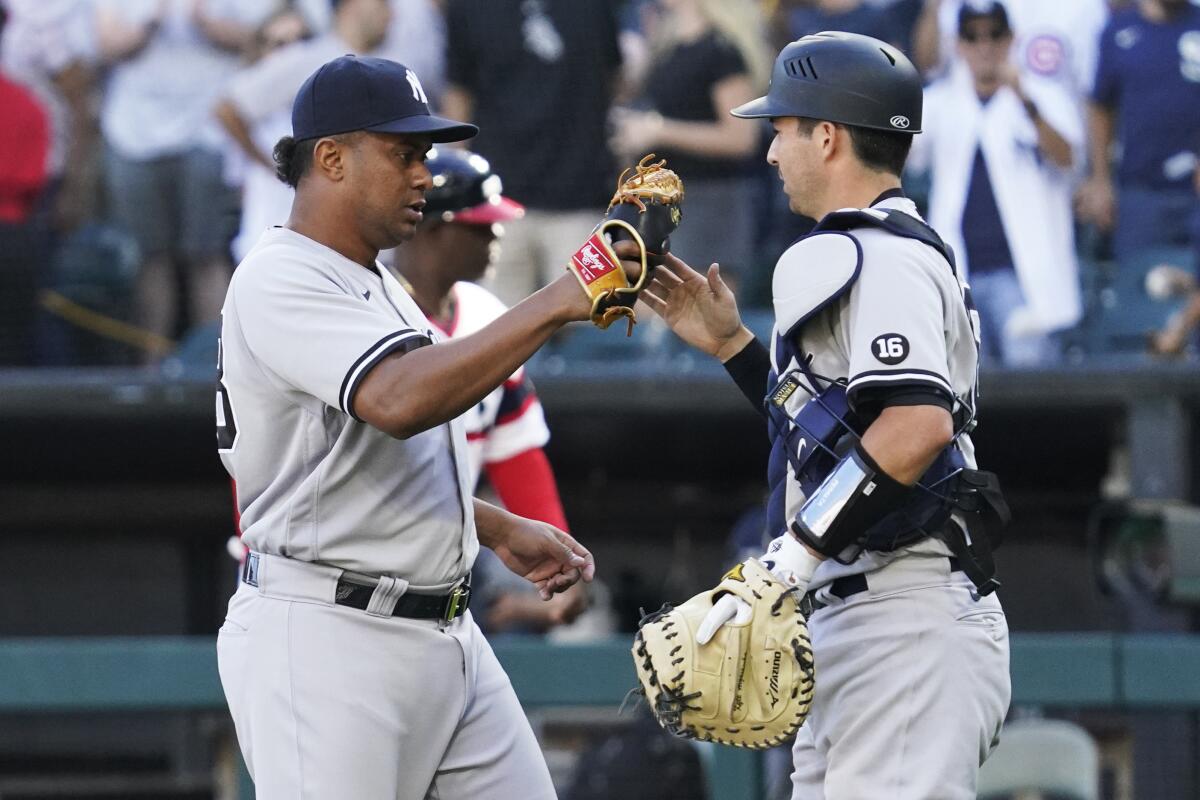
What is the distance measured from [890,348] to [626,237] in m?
0.48

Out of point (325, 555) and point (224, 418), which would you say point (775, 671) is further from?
point (224, 418)

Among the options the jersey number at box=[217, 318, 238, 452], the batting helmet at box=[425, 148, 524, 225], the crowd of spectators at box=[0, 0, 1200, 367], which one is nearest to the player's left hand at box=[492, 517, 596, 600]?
the jersey number at box=[217, 318, 238, 452]

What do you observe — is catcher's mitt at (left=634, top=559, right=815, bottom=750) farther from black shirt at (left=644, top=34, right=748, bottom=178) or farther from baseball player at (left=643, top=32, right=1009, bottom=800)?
black shirt at (left=644, top=34, right=748, bottom=178)

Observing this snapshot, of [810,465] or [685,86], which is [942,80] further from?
[810,465]

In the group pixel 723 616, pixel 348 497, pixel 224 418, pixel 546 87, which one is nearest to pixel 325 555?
pixel 348 497

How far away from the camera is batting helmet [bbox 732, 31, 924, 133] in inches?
125

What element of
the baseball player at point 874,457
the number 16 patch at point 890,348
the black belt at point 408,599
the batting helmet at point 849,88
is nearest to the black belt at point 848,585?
the baseball player at point 874,457

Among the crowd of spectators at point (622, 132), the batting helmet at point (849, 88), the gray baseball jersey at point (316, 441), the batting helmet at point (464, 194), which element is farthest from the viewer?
the crowd of spectators at point (622, 132)

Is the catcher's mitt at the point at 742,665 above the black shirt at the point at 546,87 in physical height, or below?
below

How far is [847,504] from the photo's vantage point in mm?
2963

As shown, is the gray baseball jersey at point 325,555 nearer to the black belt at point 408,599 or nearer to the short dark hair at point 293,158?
the black belt at point 408,599

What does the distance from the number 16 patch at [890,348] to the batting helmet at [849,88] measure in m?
0.44

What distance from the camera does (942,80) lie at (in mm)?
6891

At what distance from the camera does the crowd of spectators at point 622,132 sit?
6.82m
